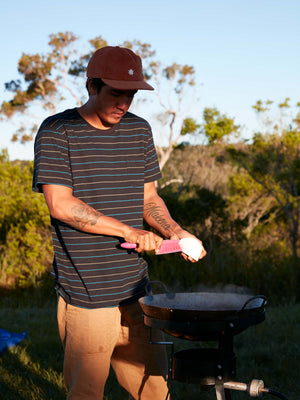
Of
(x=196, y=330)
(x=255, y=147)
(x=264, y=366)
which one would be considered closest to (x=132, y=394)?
(x=196, y=330)

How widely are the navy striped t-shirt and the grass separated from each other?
180cm

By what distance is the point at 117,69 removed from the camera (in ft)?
8.55

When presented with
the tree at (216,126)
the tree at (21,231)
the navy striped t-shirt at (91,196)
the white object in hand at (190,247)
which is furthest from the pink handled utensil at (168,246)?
the tree at (216,126)

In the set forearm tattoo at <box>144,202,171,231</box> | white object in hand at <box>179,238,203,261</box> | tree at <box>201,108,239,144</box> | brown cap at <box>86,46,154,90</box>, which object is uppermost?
tree at <box>201,108,239,144</box>

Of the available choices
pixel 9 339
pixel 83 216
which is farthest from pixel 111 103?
pixel 9 339

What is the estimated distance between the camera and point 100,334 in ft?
8.77

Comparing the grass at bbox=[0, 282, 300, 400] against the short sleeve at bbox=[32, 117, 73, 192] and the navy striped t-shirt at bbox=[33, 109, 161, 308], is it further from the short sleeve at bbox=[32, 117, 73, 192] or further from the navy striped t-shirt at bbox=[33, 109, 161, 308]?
the short sleeve at bbox=[32, 117, 73, 192]

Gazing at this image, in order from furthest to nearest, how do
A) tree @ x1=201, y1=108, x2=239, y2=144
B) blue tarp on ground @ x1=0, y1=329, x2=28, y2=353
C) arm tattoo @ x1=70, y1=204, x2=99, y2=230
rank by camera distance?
tree @ x1=201, y1=108, x2=239, y2=144 < blue tarp on ground @ x1=0, y1=329, x2=28, y2=353 < arm tattoo @ x1=70, y1=204, x2=99, y2=230

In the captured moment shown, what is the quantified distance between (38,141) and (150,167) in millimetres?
690

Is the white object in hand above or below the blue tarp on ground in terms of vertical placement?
above

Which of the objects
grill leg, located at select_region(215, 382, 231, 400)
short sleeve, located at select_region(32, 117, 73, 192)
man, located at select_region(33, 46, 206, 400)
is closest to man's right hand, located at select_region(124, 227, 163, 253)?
man, located at select_region(33, 46, 206, 400)

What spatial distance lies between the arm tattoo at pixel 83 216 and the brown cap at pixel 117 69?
59 cm

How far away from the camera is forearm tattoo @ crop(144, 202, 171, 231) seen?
3043 millimetres

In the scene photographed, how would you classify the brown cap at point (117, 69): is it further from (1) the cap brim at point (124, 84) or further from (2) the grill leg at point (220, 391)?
(2) the grill leg at point (220, 391)
